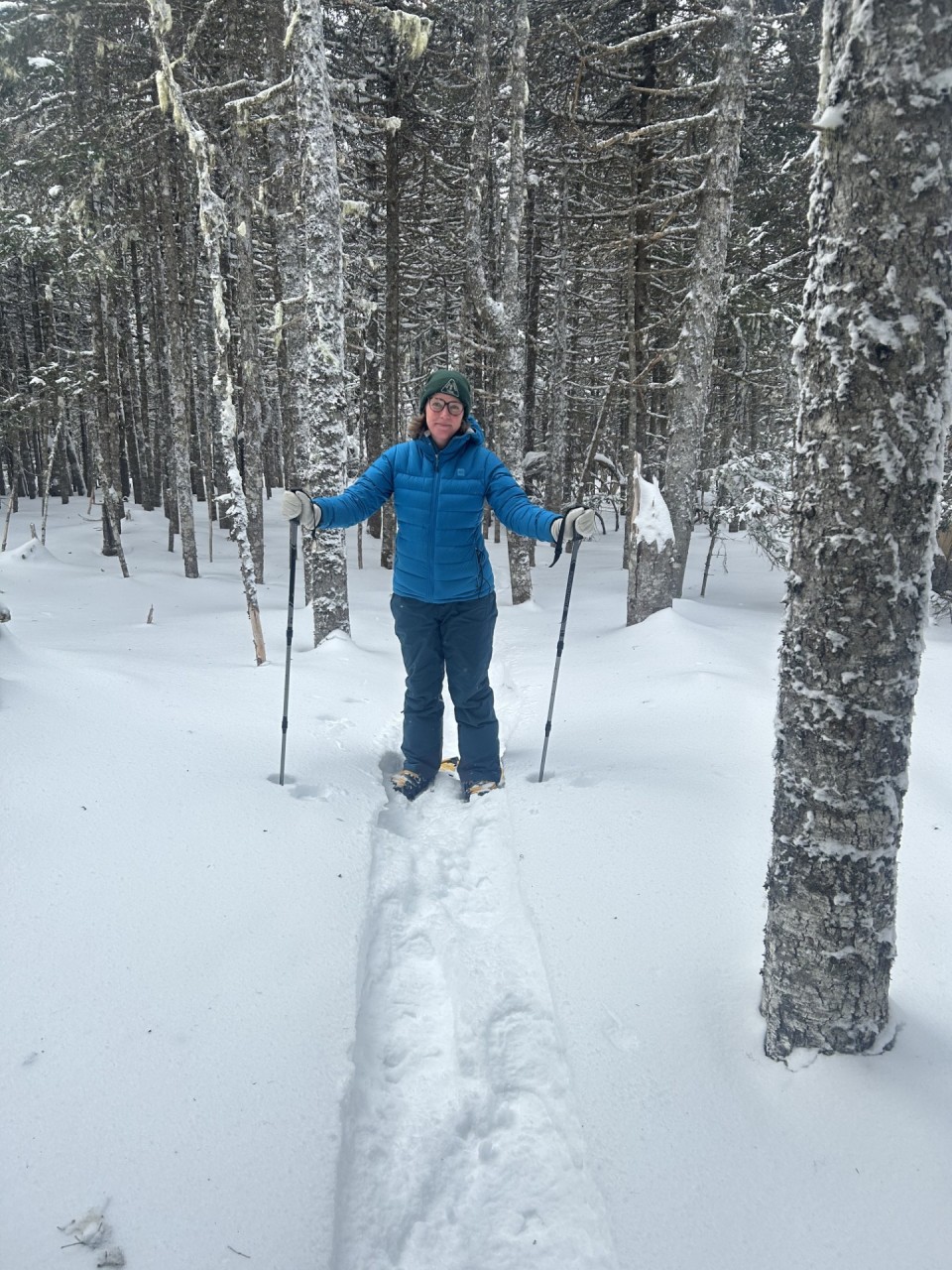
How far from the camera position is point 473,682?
4.69 metres

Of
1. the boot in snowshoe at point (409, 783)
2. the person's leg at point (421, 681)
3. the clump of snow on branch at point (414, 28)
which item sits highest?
the clump of snow on branch at point (414, 28)

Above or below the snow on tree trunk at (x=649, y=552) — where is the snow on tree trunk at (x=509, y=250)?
above

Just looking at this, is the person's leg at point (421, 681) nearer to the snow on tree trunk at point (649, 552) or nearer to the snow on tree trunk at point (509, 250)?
the snow on tree trunk at point (649, 552)

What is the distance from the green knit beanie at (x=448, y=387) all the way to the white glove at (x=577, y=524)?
35.2 inches

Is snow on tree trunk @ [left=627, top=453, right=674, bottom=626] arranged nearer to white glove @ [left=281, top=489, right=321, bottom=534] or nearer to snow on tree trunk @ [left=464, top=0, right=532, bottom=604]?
snow on tree trunk @ [left=464, top=0, right=532, bottom=604]

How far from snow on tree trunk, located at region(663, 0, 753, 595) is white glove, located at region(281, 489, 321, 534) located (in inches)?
242

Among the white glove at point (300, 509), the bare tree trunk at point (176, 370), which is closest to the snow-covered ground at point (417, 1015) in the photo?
the white glove at point (300, 509)

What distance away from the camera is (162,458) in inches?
920

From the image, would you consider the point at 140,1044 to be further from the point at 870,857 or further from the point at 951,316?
the point at 951,316

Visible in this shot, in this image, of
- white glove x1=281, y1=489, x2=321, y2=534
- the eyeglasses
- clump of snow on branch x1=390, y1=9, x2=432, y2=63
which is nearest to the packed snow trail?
white glove x1=281, y1=489, x2=321, y2=534

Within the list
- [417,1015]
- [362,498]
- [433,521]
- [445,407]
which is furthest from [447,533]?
[417,1015]

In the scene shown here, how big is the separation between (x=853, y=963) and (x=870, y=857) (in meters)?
0.37

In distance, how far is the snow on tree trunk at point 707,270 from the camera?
7820 millimetres

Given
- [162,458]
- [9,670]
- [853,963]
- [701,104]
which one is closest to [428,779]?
[9,670]
